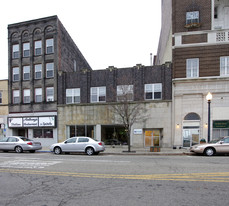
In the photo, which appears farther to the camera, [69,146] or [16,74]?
[16,74]

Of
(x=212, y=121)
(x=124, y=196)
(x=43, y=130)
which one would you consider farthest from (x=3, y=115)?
(x=212, y=121)

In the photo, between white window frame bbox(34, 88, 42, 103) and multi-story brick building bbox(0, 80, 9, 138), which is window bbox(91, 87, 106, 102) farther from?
multi-story brick building bbox(0, 80, 9, 138)

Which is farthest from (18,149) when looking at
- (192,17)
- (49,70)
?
(192,17)

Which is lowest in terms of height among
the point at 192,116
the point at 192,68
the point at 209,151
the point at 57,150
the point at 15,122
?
the point at 57,150

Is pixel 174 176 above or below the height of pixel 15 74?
below

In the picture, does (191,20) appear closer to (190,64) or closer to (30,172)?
(190,64)

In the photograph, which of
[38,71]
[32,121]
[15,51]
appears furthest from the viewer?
[15,51]

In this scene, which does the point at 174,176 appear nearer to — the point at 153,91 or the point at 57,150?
the point at 57,150

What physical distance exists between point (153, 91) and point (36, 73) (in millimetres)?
14399

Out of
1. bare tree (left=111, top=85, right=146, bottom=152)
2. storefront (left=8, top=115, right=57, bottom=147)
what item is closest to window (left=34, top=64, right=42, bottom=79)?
storefront (left=8, top=115, right=57, bottom=147)

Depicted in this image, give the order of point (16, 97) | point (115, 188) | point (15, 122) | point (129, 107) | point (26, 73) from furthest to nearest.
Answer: point (16, 97) < point (26, 73) < point (15, 122) < point (129, 107) < point (115, 188)

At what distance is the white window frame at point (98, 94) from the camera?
1942cm

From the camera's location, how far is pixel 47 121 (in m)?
20.1

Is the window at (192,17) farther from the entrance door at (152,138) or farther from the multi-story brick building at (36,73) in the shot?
the multi-story brick building at (36,73)
